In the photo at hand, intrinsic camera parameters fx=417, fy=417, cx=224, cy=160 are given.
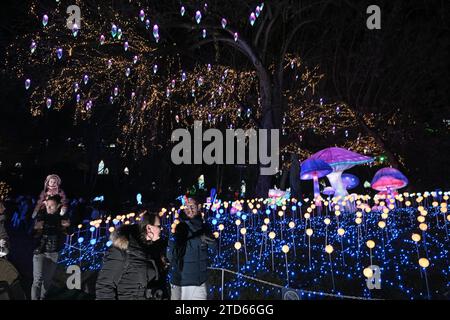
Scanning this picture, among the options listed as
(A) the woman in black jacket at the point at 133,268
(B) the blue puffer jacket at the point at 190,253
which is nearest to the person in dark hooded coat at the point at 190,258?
(B) the blue puffer jacket at the point at 190,253

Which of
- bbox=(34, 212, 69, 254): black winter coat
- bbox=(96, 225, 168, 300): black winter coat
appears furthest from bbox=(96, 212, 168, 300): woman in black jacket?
bbox=(34, 212, 69, 254): black winter coat

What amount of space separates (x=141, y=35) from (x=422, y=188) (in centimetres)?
1662

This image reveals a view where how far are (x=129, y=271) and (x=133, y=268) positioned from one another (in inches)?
1.7

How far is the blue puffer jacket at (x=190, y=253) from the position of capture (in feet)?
16.0

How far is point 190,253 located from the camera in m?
4.90

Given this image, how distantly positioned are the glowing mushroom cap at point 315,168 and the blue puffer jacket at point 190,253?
9.25m

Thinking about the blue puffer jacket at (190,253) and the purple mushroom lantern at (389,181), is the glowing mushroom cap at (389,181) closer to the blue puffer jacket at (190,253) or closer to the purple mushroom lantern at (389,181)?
the purple mushroom lantern at (389,181)

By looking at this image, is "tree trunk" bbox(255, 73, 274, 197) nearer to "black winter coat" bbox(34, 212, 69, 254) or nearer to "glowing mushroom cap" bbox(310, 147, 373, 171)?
"glowing mushroom cap" bbox(310, 147, 373, 171)

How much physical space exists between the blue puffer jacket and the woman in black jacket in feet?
2.78

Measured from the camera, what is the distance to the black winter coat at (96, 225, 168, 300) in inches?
144

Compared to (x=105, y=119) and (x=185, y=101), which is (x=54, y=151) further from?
(x=185, y=101)

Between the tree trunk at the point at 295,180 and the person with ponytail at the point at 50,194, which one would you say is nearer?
the person with ponytail at the point at 50,194

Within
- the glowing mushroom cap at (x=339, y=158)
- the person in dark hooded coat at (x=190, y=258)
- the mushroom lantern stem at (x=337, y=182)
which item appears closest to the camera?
the person in dark hooded coat at (x=190, y=258)

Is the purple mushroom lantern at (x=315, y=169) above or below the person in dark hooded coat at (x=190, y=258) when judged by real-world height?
above
